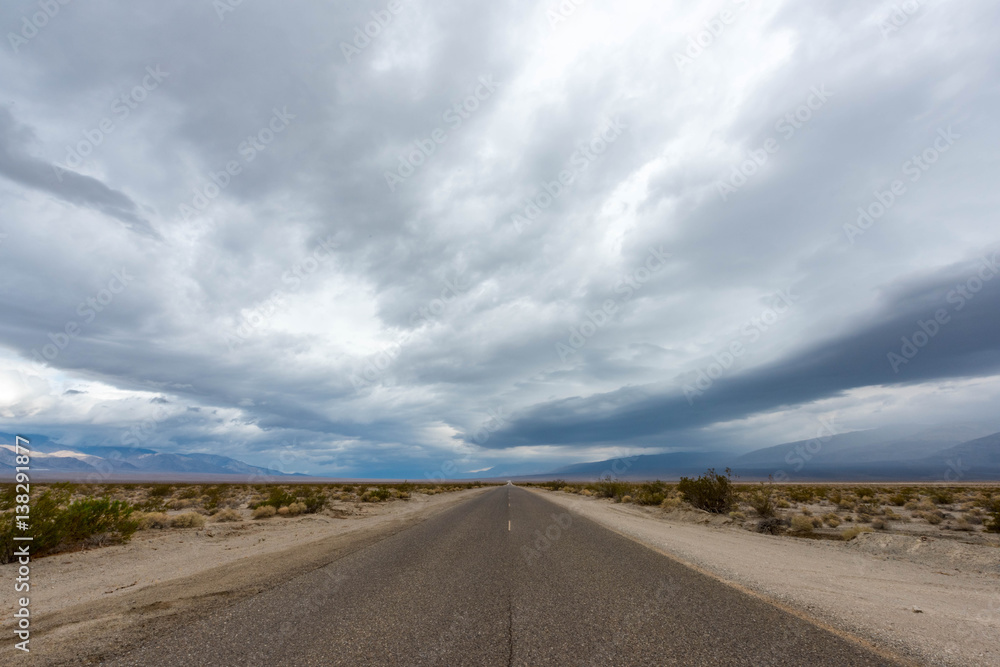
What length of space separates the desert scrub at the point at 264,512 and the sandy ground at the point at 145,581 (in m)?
6.09

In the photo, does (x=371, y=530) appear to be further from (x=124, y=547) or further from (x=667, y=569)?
(x=667, y=569)

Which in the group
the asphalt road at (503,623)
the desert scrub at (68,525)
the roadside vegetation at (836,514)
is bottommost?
the roadside vegetation at (836,514)

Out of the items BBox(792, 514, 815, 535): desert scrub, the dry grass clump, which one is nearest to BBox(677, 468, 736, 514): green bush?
BBox(792, 514, 815, 535): desert scrub

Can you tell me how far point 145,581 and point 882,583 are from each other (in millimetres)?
14421

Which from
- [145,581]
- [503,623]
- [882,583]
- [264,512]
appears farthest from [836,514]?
[264,512]

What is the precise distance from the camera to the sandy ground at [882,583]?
Result: 4965 mm

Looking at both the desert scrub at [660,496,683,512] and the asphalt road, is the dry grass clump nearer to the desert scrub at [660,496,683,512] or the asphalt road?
the asphalt road

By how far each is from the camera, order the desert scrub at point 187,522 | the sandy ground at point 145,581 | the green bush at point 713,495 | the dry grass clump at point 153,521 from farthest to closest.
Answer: the green bush at point 713,495, the desert scrub at point 187,522, the dry grass clump at point 153,521, the sandy ground at point 145,581

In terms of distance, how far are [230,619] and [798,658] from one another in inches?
259

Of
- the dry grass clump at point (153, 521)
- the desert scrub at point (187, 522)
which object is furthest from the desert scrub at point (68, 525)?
the desert scrub at point (187, 522)

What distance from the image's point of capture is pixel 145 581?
859cm

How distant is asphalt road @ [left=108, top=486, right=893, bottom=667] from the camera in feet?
14.4

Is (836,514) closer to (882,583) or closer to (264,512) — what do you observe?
(882,583)

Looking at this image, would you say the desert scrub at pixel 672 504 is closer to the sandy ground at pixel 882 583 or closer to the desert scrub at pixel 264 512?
the sandy ground at pixel 882 583
